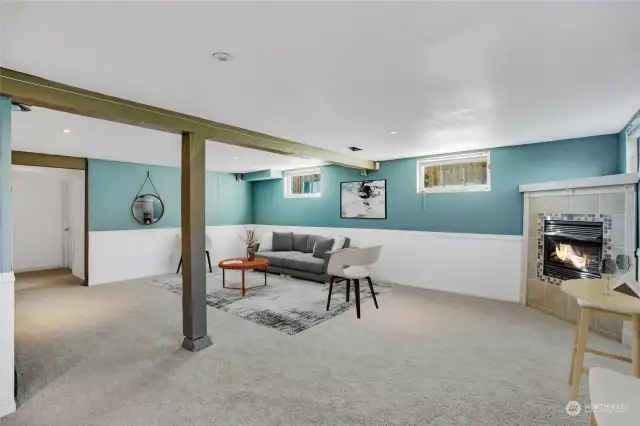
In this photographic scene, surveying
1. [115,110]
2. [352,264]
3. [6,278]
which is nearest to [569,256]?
[352,264]

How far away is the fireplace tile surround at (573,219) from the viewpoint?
327 centimetres

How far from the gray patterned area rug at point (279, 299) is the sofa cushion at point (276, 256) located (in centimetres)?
27

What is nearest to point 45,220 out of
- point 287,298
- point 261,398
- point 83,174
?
point 83,174

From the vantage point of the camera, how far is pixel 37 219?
23.2ft

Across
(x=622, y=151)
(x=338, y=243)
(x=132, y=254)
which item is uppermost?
(x=622, y=151)

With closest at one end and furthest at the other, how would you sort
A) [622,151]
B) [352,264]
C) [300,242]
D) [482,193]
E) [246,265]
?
[622,151]
[352,264]
[482,193]
[246,265]
[300,242]

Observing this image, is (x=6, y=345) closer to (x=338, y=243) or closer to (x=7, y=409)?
(x=7, y=409)

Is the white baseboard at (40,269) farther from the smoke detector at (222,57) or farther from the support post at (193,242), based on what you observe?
the smoke detector at (222,57)

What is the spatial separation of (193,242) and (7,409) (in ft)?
5.38

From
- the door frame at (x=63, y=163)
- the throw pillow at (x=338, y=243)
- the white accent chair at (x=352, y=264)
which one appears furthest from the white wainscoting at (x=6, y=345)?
the throw pillow at (x=338, y=243)

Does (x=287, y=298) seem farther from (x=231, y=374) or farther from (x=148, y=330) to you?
(x=231, y=374)

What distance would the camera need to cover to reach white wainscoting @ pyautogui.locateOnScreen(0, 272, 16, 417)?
2.10 m

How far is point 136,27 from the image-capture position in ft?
5.32

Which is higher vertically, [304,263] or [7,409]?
[304,263]
